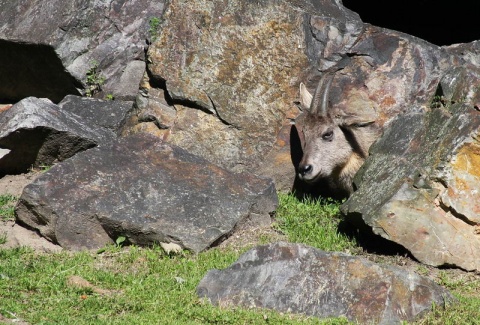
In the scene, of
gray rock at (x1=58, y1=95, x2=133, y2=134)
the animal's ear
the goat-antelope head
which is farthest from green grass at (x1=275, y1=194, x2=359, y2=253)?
gray rock at (x1=58, y1=95, x2=133, y2=134)

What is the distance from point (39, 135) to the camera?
10195 millimetres

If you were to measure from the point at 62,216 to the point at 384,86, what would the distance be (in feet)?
14.0

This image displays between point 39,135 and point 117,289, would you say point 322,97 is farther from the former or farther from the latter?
point 117,289

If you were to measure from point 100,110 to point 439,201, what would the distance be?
4998 mm

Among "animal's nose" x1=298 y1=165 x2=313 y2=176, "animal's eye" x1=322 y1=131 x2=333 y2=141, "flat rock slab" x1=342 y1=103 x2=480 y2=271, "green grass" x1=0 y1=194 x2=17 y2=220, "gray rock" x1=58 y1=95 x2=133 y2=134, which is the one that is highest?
"flat rock slab" x1=342 y1=103 x2=480 y2=271

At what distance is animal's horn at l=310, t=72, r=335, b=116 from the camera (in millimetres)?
10125

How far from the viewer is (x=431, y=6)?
17.3 m

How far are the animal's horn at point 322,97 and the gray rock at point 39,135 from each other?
2.56 metres

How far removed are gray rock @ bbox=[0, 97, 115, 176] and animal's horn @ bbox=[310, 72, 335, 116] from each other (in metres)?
2.56

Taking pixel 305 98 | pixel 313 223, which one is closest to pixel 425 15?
pixel 305 98

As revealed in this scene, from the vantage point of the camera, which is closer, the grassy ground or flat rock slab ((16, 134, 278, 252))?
the grassy ground

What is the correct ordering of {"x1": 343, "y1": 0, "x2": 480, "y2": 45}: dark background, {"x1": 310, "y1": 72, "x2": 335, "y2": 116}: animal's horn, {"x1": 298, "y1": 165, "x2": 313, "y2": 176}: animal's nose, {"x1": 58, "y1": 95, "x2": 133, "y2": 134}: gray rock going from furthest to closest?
{"x1": 343, "y1": 0, "x2": 480, "y2": 45}: dark background
{"x1": 58, "y1": 95, "x2": 133, "y2": 134}: gray rock
{"x1": 310, "y1": 72, "x2": 335, "y2": 116}: animal's horn
{"x1": 298, "y1": 165, "x2": 313, "y2": 176}: animal's nose

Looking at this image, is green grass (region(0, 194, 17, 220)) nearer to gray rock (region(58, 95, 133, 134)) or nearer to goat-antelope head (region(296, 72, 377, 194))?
gray rock (region(58, 95, 133, 134))

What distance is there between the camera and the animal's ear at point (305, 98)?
10328 millimetres
